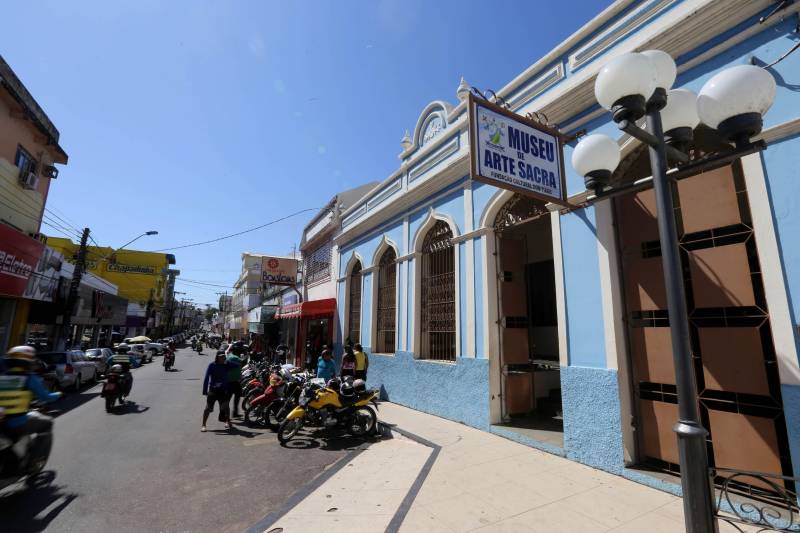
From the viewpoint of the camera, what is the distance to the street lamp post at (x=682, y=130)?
2.05 m

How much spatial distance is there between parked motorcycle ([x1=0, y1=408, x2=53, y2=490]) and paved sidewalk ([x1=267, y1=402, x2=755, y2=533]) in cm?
327

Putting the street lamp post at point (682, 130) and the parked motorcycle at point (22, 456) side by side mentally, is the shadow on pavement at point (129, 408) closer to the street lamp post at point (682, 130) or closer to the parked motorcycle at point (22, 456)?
the parked motorcycle at point (22, 456)

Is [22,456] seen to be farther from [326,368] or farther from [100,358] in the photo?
[100,358]

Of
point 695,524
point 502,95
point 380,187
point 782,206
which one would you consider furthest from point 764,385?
point 380,187

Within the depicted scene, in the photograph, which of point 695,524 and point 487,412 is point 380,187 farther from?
point 695,524

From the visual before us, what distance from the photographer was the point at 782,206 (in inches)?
149

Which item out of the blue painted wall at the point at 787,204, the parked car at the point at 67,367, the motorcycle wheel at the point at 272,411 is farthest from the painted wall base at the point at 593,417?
the parked car at the point at 67,367

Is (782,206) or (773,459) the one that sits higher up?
(782,206)

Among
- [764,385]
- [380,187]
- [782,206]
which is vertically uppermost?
[380,187]

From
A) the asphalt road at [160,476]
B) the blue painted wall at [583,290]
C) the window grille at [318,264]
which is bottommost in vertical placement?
the asphalt road at [160,476]

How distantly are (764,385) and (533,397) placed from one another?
410 centimetres

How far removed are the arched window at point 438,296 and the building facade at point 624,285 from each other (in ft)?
0.13

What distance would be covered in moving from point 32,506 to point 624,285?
7514mm

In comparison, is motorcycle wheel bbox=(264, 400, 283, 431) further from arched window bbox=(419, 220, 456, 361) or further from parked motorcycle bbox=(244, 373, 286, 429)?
arched window bbox=(419, 220, 456, 361)
